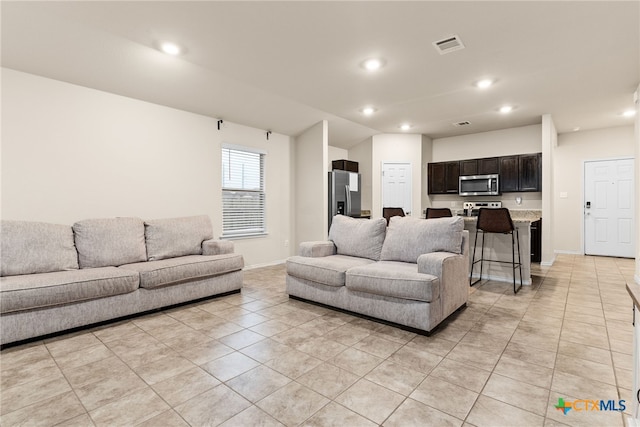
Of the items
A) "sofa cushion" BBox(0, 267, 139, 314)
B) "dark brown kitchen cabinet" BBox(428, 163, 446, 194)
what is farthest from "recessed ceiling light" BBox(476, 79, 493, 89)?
"sofa cushion" BBox(0, 267, 139, 314)

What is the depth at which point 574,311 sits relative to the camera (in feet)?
10.2

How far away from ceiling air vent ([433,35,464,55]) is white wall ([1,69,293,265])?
3.30m

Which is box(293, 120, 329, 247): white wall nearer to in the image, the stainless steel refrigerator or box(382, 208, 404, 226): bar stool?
the stainless steel refrigerator

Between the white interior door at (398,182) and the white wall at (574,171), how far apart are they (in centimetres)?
306

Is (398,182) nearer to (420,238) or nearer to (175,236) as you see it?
(420,238)

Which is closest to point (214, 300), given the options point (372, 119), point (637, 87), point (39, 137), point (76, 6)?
point (39, 137)

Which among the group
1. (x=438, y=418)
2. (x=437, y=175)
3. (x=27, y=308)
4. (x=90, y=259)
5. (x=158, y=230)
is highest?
(x=437, y=175)

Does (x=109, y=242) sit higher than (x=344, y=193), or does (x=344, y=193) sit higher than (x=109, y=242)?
(x=344, y=193)

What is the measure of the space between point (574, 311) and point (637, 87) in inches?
129

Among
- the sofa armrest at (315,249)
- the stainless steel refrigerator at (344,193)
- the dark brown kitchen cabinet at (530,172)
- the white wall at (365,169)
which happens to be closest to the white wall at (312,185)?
the stainless steel refrigerator at (344,193)

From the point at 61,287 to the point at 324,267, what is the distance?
7.23 ft

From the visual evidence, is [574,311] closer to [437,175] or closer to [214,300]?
[214,300]

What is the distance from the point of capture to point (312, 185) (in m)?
5.67

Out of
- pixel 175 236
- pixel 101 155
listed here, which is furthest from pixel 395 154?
pixel 101 155
